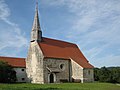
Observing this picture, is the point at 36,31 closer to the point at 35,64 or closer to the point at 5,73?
the point at 35,64

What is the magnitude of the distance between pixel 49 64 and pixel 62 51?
5.90 m

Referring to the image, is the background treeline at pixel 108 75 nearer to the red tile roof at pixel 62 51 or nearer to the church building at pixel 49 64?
the red tile roof at pixel 62 51

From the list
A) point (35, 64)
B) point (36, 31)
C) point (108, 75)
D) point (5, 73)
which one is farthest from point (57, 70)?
point (108, 75)

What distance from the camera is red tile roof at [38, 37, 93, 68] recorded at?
161 ft

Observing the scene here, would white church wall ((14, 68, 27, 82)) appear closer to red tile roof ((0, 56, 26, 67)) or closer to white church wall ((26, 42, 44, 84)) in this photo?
red tile roof ((0, 56, 26, 67))

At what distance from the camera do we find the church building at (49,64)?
47.6 metres

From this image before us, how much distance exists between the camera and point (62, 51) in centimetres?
5234

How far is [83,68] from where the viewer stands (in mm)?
49531

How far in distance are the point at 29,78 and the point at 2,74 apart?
7.76 meters

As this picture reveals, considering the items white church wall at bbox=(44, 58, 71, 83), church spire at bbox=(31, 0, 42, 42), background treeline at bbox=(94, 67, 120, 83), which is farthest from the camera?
background treeline at bbox=(94, 67, 120, 83)

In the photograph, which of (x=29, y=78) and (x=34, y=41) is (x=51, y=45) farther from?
(x=29, y=78)

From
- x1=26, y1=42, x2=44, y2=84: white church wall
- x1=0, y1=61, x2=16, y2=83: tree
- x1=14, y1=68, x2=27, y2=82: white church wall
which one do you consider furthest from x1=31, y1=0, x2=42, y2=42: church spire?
x1=0, y1=61, x2=16, y2=83: tree

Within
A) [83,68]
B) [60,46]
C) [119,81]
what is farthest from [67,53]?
[119,81]

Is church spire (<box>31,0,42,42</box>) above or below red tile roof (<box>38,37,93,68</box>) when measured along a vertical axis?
above
